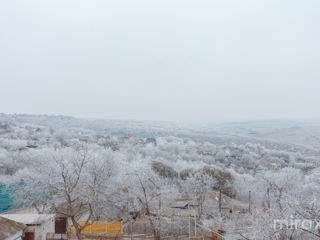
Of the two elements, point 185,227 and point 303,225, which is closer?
point 303,225

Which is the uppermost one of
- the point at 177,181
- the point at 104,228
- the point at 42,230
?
the point at 42,230

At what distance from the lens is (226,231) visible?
37.9 ft

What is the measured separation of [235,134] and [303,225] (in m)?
79.1

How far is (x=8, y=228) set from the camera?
668 cm

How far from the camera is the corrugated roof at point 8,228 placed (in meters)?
6.36

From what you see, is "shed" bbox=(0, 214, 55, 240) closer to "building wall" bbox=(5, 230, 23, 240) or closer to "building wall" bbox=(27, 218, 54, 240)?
"building wall" bbox=(27, 218, 54, 240)

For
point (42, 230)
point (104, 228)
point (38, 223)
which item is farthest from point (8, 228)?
point (104, 228)

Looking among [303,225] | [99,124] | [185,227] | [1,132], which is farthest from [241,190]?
[99,124]

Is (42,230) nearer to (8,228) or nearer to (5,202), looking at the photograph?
(8,228)

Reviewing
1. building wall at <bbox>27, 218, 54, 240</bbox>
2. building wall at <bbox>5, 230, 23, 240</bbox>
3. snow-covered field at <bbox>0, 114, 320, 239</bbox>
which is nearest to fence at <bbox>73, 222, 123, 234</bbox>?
snow-covered field at <bbox>0, 114, 320, 239</bbox>

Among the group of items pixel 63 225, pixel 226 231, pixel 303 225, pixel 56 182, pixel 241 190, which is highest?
pixel 303 225

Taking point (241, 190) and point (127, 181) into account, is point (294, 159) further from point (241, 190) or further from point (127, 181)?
point (127, 181)

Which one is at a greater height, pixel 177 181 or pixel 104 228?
pixel 104 228

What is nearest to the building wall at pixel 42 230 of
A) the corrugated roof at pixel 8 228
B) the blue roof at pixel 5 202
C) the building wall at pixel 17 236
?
the building wall at pixel 17 236
